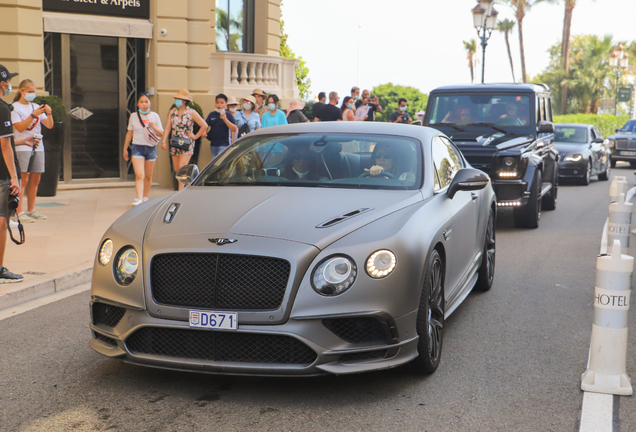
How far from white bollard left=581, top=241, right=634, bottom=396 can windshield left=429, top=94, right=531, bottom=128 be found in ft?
25.4

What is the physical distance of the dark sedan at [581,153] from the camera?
66.9 feet

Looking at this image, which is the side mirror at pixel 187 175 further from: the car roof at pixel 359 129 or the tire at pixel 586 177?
the tire at pixel 586 177

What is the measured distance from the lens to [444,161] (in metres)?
6.37

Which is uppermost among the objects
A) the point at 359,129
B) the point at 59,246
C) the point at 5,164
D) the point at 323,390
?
the point at 359,129

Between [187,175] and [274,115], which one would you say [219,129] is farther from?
[187,175]

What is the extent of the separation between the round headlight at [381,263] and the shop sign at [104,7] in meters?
12.9

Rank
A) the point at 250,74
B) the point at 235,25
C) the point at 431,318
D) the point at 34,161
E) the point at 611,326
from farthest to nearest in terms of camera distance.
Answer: the point at 235,25
the point at 250,74
the point at 34,161
the point at 431,318
the point at 611,326

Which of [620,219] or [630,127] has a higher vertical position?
[630,127]

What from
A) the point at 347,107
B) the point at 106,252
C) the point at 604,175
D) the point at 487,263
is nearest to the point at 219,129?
the point at 347,107

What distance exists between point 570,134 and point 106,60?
12.8 metres

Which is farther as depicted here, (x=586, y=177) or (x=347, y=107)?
(x=586, y=177)

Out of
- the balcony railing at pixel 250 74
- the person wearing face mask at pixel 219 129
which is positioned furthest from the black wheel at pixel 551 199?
the balcony railing at pixel 250 74

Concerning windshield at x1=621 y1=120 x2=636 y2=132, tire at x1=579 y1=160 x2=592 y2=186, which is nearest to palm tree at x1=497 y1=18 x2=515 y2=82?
windshield at x1=621 y1=120 x2=636 y2=132

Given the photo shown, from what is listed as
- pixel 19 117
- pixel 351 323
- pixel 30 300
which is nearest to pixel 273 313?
pixel 351 323
